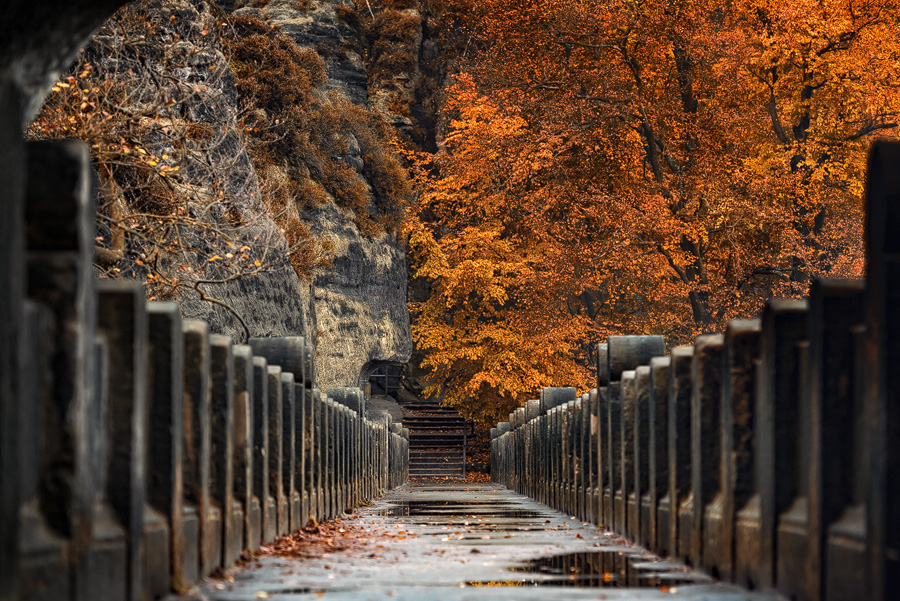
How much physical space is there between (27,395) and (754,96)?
94.8 feet

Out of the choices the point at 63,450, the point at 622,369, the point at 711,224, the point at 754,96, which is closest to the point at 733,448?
the point at 63,450

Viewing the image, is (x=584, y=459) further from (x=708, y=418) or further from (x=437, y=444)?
(x=437, y=444)

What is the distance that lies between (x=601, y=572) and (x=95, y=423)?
3687 millimetres

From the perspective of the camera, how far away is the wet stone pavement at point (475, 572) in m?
5.63

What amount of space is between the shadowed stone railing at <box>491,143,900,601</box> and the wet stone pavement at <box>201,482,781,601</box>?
1.02 ft

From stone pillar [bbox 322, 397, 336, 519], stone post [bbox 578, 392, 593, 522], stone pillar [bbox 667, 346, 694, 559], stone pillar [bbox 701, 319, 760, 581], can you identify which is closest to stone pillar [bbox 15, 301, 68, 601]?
stone pillar [bbox 701, 319, 760, 581]

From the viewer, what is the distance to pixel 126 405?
488cm

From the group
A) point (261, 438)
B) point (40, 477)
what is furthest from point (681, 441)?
point (40, 477)

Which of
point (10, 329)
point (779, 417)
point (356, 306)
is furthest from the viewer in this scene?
point (356, 306)

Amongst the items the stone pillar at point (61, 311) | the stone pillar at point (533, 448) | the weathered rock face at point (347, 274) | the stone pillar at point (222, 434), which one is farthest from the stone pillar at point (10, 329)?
the weathered rock face at point (347, 274)

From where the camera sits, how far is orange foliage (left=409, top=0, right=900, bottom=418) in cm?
2917

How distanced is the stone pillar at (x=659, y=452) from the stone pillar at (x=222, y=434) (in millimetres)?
3184

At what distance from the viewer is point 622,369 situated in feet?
37.3

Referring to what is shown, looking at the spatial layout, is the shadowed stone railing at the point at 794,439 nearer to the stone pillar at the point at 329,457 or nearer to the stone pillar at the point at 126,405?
the stone pillar at the point at 126,405
